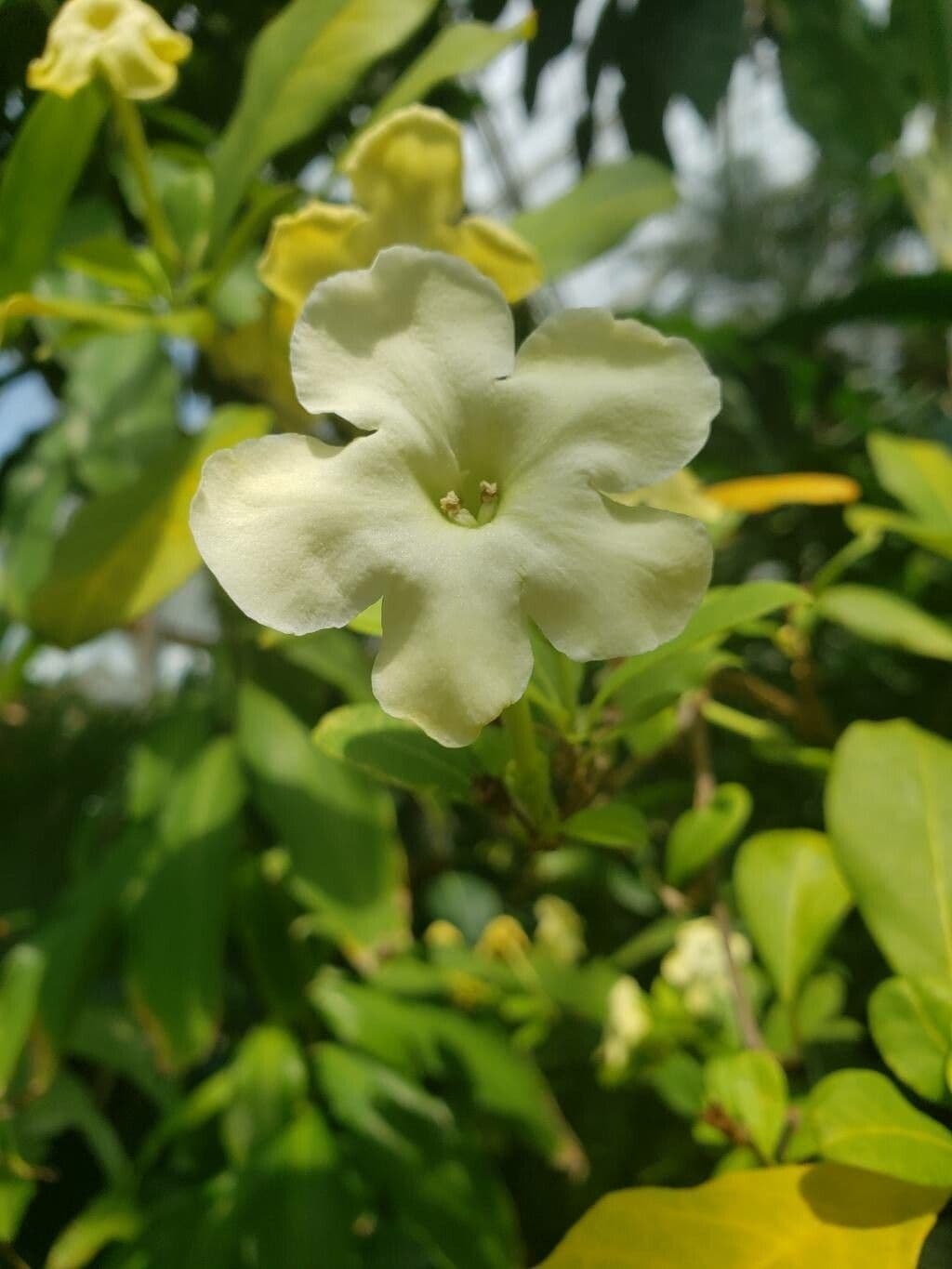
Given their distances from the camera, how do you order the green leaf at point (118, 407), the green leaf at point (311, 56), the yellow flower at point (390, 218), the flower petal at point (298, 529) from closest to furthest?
the flower petal at point (298, 529), the yellow flower at point (390, 218), the green leaf at point (311, 56), the green leaf at point (118, 407)

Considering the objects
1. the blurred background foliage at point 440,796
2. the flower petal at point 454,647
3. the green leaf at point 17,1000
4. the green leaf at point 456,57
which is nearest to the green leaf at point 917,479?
the blurred background foliage at point 440,796

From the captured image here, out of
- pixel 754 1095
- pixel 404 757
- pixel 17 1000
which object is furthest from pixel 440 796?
pixel 17 1000

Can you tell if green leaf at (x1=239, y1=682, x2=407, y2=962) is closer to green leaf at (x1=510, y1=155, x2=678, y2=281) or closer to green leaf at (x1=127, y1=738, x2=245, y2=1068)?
green leaf at (x1=127, y1=738, x2=245, y2=1068)

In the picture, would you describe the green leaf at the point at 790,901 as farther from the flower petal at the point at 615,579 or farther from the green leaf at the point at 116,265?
the green leaf at the point at 116,265

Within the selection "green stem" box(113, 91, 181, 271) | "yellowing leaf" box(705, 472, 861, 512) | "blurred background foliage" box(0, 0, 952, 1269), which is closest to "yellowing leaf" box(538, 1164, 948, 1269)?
"blurred background foliage" box(0, 0, 952, 1269)

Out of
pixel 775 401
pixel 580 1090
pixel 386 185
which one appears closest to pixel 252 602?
pixel 386 185
